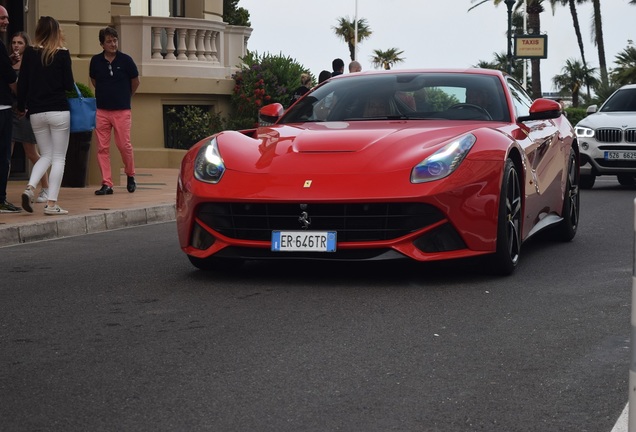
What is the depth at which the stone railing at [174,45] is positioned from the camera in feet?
77.7

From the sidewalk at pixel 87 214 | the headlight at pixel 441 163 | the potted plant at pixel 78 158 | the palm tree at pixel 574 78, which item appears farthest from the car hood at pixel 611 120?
the palm tree at pixel 574 78

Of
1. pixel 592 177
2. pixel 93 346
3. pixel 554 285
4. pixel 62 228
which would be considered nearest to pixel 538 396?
pixel 93 346

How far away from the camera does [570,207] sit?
35.1 ft

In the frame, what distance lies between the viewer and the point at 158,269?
8.95 m

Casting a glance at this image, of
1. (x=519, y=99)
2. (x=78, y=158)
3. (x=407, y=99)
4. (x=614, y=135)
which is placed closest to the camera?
(x=407, y=99)

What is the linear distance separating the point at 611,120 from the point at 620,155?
0.67 m

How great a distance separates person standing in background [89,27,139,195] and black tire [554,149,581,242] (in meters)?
6.08

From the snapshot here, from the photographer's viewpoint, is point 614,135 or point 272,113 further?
point 614,135

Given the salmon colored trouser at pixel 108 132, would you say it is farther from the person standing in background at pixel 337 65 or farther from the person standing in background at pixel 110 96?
the person standing in background at pixel 337 65

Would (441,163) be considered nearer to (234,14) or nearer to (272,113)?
(272,113)

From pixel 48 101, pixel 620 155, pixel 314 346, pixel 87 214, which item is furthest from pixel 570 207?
pixel 620 155

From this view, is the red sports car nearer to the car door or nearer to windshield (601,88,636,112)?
the car door

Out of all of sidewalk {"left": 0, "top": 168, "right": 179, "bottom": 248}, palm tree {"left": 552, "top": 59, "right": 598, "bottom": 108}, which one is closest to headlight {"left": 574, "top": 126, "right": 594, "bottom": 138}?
sidewalk {"left": 0, "top": 168, "right": 179, "bottom": 248}

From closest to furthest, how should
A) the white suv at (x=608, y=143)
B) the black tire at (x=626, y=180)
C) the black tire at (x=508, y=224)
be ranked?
the black tire at (x=508, y=224) < the white suv at (x=608, y=143) < the black tire at (x=626, y=180)
